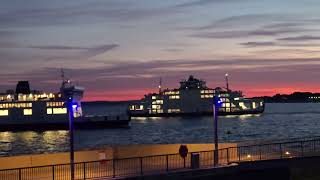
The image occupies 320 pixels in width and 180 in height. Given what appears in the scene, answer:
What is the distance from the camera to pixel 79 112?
147250 mm

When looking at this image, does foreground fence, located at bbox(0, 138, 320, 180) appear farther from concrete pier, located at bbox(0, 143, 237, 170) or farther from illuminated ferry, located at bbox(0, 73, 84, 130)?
illuminated ferry, located at bbox(0, 73, 84, 130)

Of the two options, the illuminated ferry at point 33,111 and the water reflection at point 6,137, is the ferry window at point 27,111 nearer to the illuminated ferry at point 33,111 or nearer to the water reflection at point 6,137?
the illuminated ferry at point 33,111

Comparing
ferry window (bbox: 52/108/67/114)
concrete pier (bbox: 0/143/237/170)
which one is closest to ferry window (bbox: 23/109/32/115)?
ferry window (bbox: 52/108/67/114)

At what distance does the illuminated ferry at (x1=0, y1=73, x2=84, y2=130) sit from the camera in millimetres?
138000

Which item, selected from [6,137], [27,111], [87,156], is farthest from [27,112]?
[87,156]

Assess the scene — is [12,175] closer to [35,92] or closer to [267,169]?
[267,169]

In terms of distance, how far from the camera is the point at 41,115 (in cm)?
14038

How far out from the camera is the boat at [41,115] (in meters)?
137

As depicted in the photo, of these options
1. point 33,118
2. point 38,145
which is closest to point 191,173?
point 38,145

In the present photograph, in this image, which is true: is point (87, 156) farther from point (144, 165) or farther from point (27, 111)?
point (27, 111)

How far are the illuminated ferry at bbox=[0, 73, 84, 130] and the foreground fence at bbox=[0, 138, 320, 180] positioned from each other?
361 feet

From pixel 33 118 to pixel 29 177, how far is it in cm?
11990

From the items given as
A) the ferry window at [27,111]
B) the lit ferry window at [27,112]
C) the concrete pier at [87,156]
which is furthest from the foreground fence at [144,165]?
the ferry window at [27,111]

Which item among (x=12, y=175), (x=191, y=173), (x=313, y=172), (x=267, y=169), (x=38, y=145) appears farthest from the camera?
(x=38, y=145)
